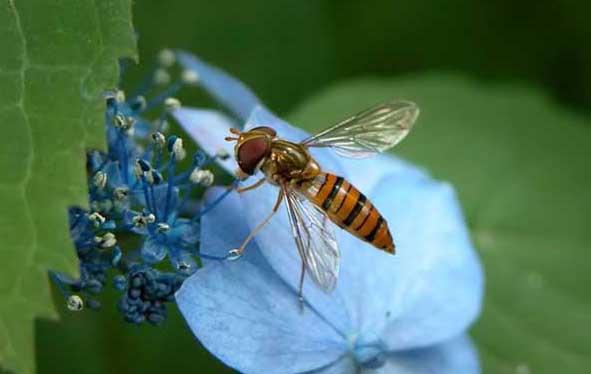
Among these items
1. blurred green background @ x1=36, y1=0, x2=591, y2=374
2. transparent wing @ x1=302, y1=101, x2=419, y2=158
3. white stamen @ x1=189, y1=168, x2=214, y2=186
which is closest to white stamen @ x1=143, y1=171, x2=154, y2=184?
white stamen @ x1=189, y1=168, x2=214, y2=186

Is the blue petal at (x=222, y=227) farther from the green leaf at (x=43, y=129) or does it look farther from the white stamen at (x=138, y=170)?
the green leaf at (x=43, y=129)

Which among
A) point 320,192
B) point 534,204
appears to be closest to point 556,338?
point 534,204

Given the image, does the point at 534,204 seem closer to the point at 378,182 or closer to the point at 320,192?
the point at 378,182

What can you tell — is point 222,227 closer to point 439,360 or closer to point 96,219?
point 96,219

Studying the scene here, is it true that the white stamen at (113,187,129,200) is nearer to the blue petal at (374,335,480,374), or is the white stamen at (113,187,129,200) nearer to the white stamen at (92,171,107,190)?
the white stamen at (92,171,107,190)

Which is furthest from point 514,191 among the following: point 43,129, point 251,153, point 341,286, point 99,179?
point 43,129

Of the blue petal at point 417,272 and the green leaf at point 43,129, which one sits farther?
the blue petal at point 417,272

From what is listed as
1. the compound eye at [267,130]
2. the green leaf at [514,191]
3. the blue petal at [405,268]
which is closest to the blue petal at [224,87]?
the blue petal at [405,268]
